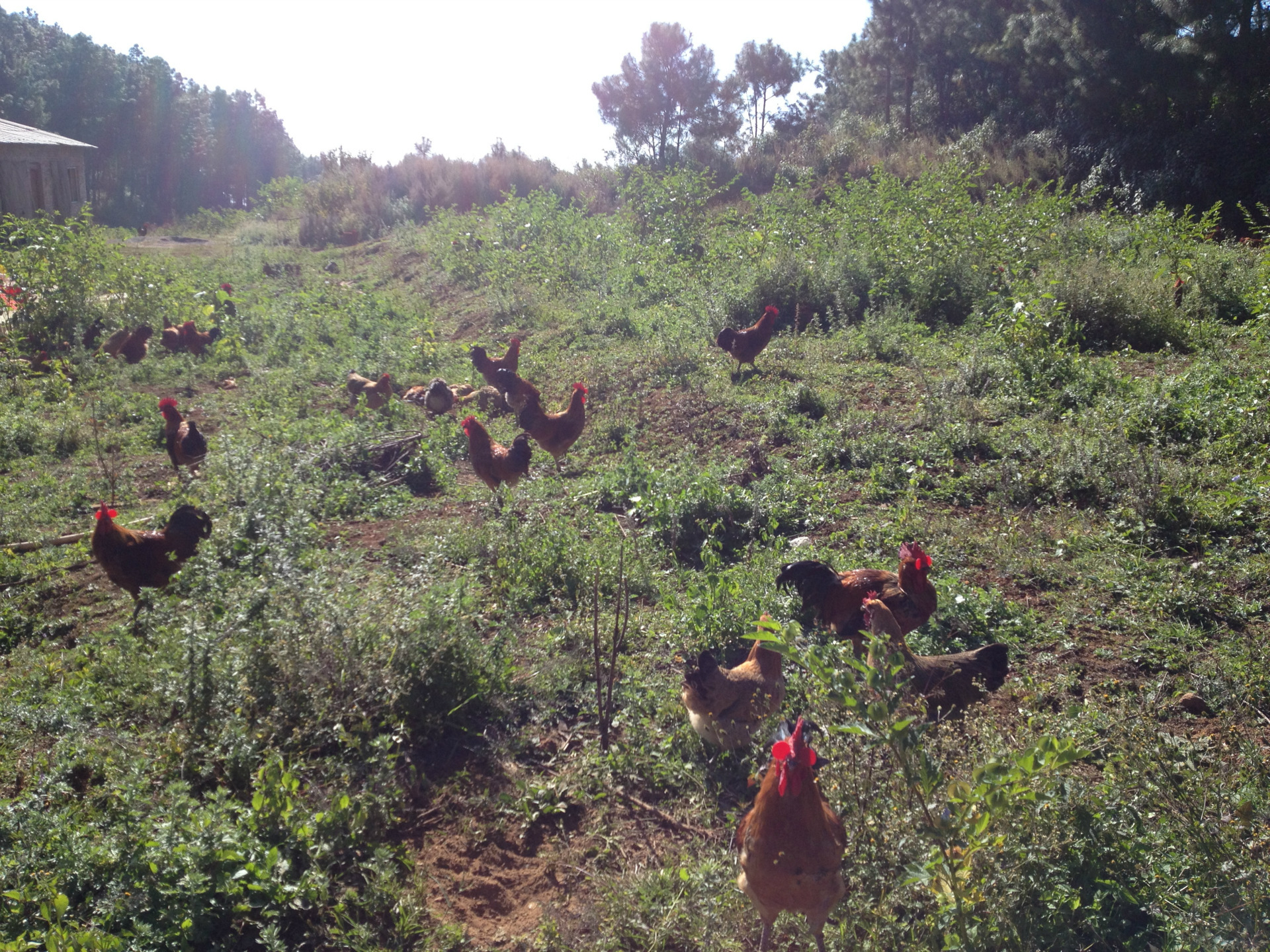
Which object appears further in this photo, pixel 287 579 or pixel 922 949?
pixel 287 579

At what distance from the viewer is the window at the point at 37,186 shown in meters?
21.5

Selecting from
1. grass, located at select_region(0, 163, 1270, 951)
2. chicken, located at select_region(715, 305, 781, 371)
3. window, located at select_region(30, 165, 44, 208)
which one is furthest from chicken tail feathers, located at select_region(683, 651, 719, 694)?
window, located at select_region(30, 165, 44, 208)

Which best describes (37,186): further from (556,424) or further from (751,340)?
(751,340)

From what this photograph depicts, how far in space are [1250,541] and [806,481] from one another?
2869mm

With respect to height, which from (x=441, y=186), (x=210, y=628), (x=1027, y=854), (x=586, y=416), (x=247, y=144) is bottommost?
(x=1027, y=854)

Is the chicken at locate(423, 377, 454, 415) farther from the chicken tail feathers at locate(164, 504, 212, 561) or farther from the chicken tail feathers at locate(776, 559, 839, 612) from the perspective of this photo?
the chicken tail feathers at locate(776, 559, 839, 612)

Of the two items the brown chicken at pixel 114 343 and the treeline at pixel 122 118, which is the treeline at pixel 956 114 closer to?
the brown chicken at pixel 114 343

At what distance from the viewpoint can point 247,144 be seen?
50.7 meters

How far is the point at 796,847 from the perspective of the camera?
2.30 metres

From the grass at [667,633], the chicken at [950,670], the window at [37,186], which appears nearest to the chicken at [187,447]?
the grass at [667,633]

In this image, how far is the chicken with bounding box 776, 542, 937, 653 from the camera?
3828 millimetres

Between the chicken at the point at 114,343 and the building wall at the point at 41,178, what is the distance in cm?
1204

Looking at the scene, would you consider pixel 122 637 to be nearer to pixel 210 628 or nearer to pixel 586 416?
pixel 210 628

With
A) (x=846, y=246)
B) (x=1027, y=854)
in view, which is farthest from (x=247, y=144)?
(x=1027, y=854)
